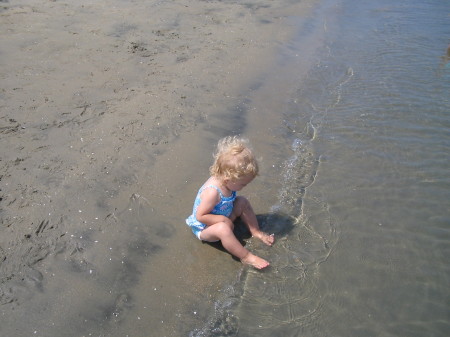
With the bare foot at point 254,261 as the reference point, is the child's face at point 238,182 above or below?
above

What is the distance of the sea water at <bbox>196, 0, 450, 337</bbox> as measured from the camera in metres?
2.78

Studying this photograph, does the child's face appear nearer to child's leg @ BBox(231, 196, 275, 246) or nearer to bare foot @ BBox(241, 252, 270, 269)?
child's leg @ BBox(231, 196, 275, 246)

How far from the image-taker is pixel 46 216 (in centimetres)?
318

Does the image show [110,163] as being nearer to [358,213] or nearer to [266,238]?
[266,238]

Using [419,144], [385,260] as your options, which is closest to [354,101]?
[419,144]

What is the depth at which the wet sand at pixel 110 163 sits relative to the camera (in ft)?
8.79

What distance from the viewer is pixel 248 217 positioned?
132 inches

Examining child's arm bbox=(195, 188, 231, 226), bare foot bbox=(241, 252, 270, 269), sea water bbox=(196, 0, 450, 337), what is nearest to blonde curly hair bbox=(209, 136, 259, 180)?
child's arm bbox=(195, 188, 231, 226)

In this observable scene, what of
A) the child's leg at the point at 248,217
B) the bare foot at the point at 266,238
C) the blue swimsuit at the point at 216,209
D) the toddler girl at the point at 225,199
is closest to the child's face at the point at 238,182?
the toddler girl at the point at 225,199

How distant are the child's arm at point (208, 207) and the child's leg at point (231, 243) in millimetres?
51

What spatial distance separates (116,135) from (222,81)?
6.95 feet

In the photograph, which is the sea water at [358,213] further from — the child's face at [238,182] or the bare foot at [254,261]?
the child's face at [238,182]

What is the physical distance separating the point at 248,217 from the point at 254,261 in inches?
17.0

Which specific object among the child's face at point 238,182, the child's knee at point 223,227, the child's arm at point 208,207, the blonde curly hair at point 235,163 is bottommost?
the child's knee at point 223,227
